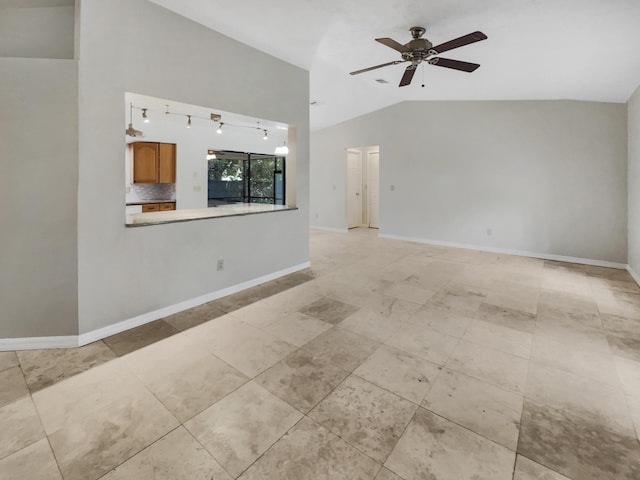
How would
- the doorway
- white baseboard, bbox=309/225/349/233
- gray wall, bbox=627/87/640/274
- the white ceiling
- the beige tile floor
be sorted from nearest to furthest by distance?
the beige tile floor
the white ceiling
gray wall, bbox=627/87/640/274
white baseboard, bbox=309/225/349/233
the doorway

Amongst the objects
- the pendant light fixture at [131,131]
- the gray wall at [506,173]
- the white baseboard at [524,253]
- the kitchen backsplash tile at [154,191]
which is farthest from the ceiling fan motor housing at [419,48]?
the kitchen backsplash tile at [154,191]

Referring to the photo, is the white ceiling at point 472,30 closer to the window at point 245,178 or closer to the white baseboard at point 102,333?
the white baseboard at point 102,333

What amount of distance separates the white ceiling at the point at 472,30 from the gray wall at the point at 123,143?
0.28 metres

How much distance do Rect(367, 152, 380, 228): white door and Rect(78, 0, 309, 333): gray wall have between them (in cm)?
568

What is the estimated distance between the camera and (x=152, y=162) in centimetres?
627

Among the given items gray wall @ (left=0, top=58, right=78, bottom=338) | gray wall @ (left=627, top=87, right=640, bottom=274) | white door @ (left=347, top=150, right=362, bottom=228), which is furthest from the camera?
white door @ (left=347, top=150, right=362, bottom=228)

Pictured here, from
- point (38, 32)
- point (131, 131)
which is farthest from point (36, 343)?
point (131, 131)

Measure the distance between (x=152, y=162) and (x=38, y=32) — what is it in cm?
380

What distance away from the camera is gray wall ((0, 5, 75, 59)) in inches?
99.8

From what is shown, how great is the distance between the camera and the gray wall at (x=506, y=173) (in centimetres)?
500

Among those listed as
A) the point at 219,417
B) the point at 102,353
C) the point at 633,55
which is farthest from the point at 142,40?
the point at 633,55

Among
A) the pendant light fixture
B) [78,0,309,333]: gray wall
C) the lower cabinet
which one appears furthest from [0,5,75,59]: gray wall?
the lower cabinet

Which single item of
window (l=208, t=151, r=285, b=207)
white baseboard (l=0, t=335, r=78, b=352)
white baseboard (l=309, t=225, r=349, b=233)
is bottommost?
white baseboard (l=0, t=335, r=78, b=352)

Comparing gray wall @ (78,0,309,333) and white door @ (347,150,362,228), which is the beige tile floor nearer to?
gray wall @ (78,0,309,333)
